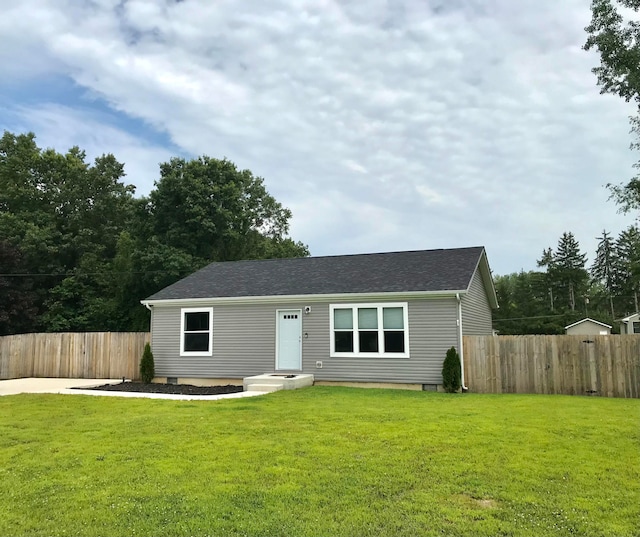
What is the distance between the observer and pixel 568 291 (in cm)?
5241

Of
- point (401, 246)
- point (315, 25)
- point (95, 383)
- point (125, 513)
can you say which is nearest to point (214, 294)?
point (95, 383)

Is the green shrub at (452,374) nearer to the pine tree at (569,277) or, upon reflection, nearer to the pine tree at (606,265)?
the pine tree at (569,277)

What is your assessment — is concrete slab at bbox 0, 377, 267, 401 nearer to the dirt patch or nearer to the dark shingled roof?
the dark shingled roof

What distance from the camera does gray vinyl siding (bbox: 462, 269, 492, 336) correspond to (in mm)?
14484

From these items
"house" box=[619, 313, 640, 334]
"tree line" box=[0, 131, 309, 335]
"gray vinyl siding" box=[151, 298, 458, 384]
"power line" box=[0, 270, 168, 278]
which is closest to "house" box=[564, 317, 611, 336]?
"house" box=[619, 313, 640, 334]

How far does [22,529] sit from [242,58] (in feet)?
43.8

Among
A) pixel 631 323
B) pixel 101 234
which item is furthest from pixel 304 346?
pixel 631 323

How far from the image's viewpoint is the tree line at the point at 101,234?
2820 cm

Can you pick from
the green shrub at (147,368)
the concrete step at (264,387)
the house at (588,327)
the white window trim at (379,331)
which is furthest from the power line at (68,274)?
the house at (588,327)

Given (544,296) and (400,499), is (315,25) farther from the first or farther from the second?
(544,296)

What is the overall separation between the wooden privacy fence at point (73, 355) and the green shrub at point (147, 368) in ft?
4.50

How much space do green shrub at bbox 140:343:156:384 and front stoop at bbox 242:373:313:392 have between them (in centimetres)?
414

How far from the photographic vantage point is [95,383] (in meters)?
16.4

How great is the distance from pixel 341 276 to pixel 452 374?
4804 mm
